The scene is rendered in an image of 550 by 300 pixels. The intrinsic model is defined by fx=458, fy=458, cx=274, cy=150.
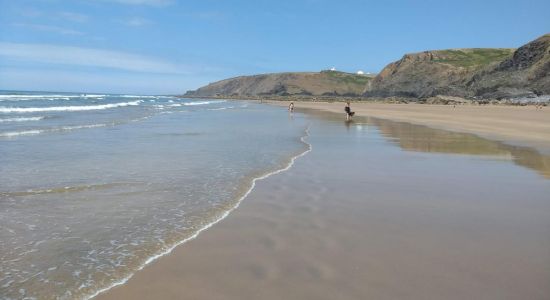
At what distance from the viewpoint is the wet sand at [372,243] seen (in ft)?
12.6

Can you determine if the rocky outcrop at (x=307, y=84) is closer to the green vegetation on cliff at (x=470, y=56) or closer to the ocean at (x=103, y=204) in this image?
the green vegetation on cliff at (x=470, y=56)

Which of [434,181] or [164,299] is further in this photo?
[434,181]

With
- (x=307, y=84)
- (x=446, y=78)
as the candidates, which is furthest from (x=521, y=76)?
(x=307, y=84)

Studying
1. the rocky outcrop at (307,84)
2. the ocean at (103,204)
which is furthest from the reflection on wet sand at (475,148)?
the rocky outcrop at (307,84)

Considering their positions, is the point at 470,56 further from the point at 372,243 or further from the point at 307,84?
the point at 372,243

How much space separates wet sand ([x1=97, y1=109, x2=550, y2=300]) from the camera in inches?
151

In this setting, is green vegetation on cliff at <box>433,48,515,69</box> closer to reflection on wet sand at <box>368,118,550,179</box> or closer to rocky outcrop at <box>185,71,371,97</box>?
rocky outcrop at <box>185,71,371,97</box>

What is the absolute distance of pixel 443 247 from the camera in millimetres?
4867

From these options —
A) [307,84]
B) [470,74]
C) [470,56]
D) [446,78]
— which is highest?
[470,56]

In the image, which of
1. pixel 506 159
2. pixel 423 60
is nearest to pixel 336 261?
pixel 506 159

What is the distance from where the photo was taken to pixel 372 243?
5.02 m

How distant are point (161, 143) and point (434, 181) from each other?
9.83 meters

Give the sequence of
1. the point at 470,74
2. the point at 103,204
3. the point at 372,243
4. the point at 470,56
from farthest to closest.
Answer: the point at 470,56 → the point at 470,74 → the point at 103,204 → the point at 372,243

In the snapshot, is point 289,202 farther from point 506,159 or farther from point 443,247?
point 506,159
